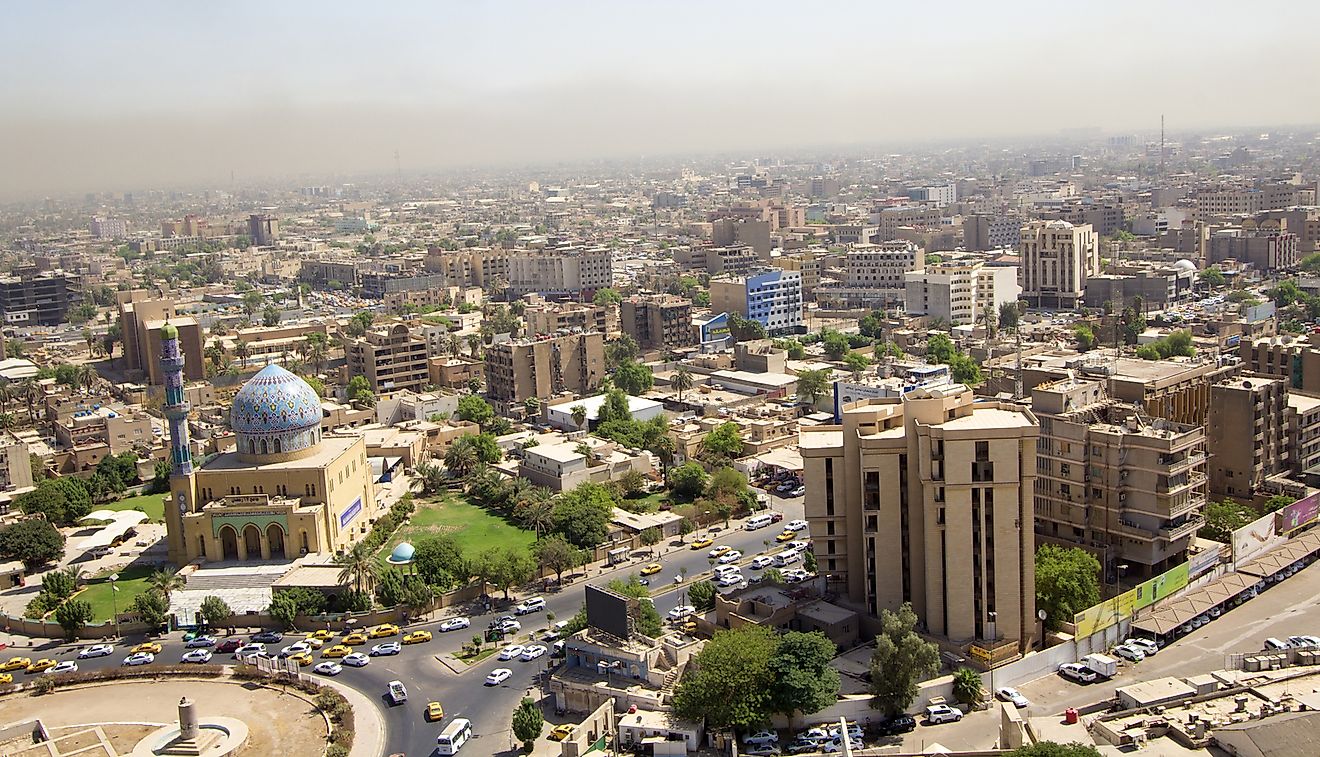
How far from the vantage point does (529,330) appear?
261 ft

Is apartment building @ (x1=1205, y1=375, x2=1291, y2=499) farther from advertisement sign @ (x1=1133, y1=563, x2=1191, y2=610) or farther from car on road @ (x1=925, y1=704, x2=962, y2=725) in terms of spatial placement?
car on road @ (x1=925, y1=704, x2=962, y2=725)

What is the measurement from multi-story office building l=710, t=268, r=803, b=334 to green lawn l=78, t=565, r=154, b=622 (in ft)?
156

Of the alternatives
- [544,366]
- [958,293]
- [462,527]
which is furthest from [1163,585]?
[958,293]

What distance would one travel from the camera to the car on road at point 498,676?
102 ft

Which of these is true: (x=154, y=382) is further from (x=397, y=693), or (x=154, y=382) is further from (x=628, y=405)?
(x=397, y=693)

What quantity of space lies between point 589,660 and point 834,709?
6.51 meters

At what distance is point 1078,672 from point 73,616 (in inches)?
1107

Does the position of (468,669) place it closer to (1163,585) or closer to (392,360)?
(1163,585)

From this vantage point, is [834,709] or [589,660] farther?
[589,660]

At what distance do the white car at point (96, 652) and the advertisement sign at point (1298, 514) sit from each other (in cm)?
3507

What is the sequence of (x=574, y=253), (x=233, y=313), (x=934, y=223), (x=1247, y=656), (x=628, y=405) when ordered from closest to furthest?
(x=1247, y=656), (x=628, y=405), (x=233, y=313), (x=574, y=253), (x=934, y=223)

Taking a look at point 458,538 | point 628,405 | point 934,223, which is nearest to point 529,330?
point 628,405

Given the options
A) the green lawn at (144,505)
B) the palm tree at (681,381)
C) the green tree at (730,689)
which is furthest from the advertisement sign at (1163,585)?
the green lawn at (144,505)

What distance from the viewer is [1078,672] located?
29844 millimetres
